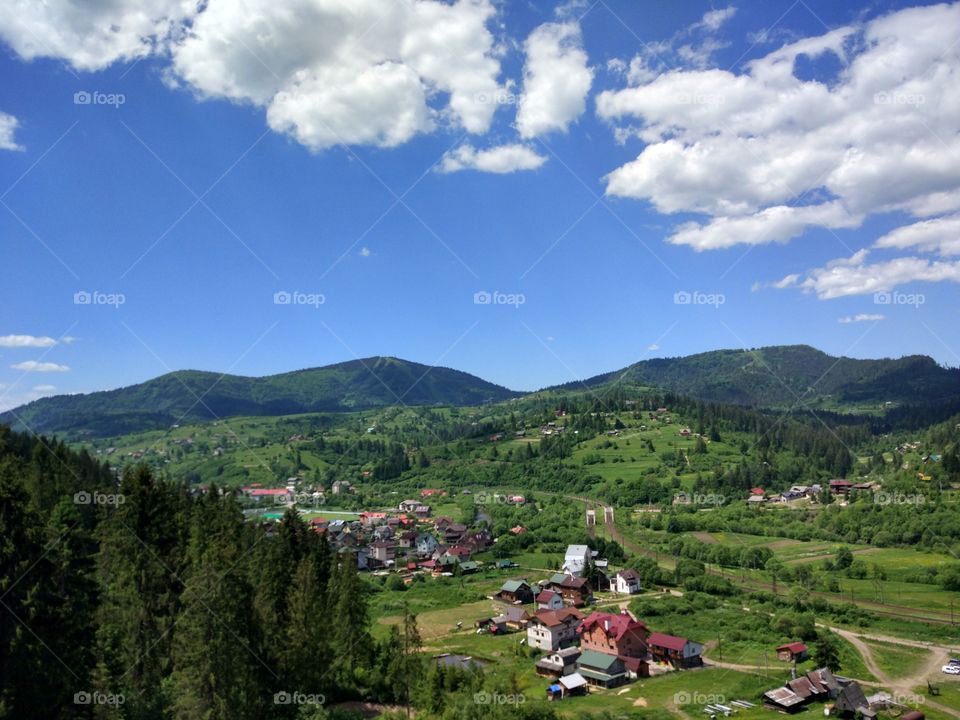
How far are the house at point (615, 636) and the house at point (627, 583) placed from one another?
17862 millimetres

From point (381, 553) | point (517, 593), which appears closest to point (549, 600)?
point (517, 593)

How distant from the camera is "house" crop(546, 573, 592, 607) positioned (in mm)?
54281

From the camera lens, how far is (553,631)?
4225 centimetres

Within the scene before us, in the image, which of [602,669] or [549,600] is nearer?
[602,669]

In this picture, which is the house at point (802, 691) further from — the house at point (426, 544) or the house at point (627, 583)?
the house at point (426, 544)

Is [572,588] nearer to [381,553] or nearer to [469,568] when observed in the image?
[469,568]

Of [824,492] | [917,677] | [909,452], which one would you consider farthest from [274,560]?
[909,452]

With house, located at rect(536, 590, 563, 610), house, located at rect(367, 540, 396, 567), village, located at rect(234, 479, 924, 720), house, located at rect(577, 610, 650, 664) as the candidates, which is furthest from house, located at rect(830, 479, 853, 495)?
house, located at rect(577, 610, 650, 664)

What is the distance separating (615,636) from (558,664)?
462cm

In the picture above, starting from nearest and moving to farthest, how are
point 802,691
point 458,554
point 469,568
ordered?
point 802,691 < point 469,568 < point 458,554

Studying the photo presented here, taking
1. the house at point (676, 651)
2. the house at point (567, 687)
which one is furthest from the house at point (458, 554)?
the house at point (567, 687)

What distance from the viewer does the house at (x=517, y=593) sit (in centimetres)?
5512

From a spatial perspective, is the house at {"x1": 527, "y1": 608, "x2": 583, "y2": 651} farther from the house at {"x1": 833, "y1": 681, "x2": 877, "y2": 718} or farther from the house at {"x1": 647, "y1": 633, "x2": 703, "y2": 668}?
the house at {"x1": 833, "y1": 681, "x2": 877, "y2": 718}

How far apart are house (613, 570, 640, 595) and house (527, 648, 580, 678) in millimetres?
22891
